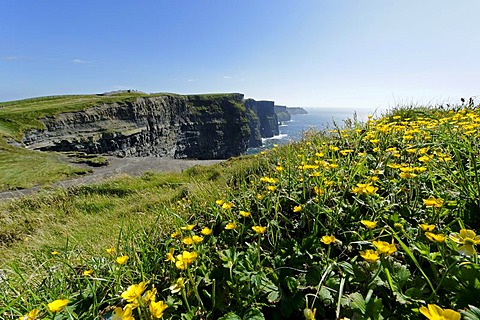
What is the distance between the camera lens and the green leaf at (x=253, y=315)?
3.52 feet

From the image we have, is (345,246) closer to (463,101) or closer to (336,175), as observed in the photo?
(336,175)

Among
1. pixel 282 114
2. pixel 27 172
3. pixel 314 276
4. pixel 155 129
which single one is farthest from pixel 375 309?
pixel 282 114

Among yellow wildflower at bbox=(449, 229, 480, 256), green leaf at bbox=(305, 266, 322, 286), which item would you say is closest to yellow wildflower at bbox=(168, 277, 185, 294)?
green leaf at bbox=(305, 266, 322, 286)

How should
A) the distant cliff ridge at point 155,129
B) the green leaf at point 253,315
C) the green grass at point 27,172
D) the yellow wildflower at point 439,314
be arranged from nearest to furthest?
the yellow wildflower at point 439,314, the green leaf at point 253,315, the green grass at point 27,172, the distant cliff ridge at point 155,129

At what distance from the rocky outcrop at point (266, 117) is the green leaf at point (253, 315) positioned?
13433 centimetres

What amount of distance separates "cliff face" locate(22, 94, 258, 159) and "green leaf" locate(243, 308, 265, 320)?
43.6 m

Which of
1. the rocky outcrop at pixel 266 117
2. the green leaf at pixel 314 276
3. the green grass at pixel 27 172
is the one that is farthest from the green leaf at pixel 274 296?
the rocky outcrop at pixel 266 117

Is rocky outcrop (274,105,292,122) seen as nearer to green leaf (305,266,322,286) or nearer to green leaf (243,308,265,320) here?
green leaf (305,266,322,286)

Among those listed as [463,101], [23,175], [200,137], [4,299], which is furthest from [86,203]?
[200,137]

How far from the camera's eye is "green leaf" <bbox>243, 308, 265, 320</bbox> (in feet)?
3.52

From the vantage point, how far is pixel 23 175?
16516 mm

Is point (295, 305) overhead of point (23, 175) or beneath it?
overhead

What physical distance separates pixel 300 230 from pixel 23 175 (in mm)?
20896

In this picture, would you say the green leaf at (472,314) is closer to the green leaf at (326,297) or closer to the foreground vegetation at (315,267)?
the foreground vegetation at (315,267)
